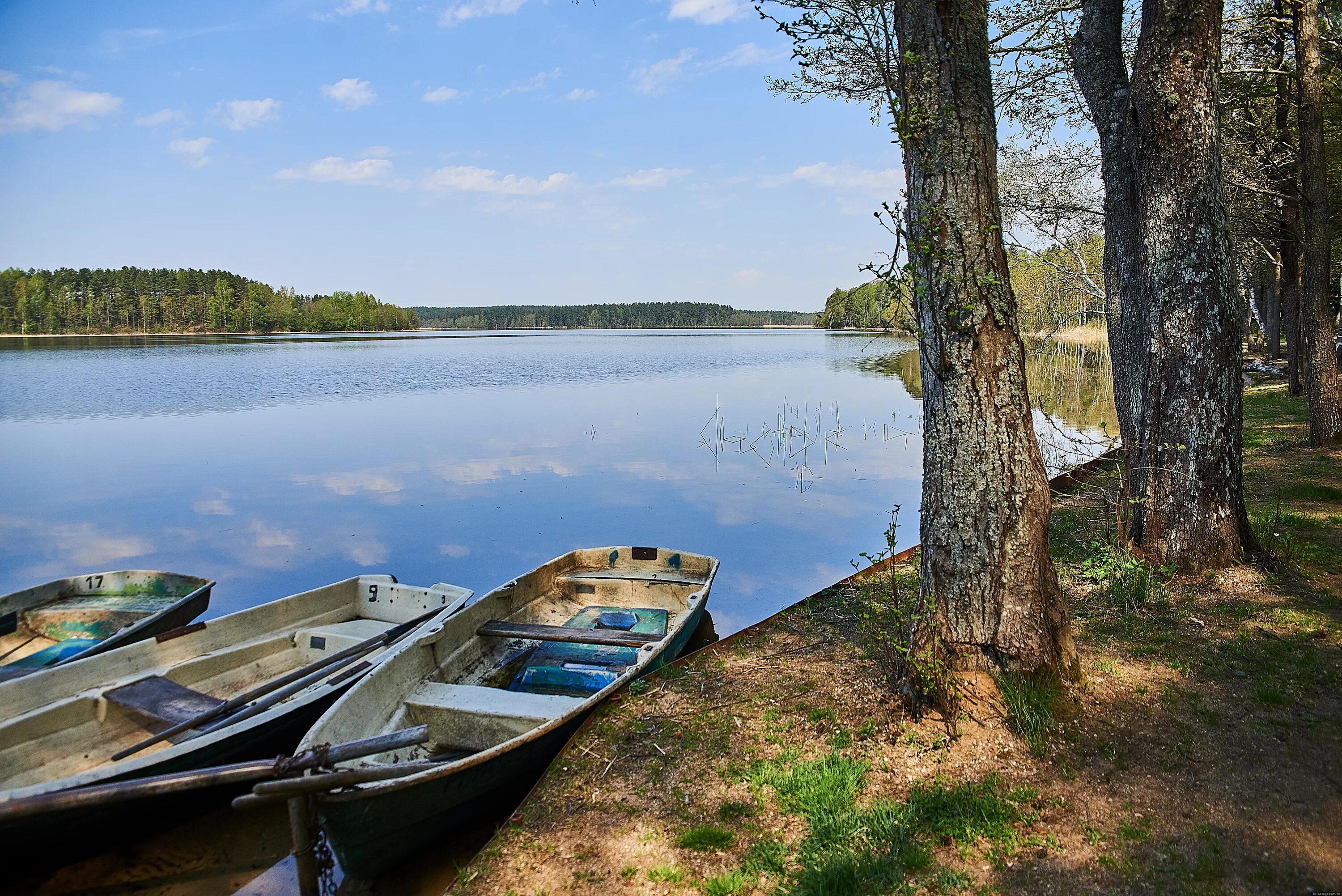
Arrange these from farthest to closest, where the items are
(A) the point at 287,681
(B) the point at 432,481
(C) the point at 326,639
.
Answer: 1. (B) the point at 432,481
2. (C) the point at 326,639
3. (A) the point at 287,681

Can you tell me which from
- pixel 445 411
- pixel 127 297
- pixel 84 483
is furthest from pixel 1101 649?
pixel 127 297

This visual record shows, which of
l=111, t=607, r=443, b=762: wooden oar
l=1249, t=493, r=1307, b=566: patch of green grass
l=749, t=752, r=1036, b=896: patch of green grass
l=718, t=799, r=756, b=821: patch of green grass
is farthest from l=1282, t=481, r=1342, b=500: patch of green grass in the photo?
l=111, t=607, r=443, b=762: wooden oar

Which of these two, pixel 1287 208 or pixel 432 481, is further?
pixel 432 481

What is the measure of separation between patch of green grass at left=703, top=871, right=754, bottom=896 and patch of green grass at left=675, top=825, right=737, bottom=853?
0.64 feet

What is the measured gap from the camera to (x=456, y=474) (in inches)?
619

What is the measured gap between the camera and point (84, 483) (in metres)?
15.2

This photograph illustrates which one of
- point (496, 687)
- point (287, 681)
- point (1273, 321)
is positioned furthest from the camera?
point (1273, 321)

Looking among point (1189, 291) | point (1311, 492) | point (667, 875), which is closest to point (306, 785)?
point (667, 875)

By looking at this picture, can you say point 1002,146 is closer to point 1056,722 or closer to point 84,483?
point 1056,722

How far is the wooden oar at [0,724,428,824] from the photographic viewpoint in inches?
135

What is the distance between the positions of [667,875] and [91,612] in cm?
713

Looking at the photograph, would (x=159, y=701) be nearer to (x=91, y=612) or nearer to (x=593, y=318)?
(x=91, y=612)

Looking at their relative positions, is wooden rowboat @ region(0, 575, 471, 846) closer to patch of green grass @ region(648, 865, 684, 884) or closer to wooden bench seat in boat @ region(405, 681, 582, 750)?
wooden bench seat in boat @ region(405, 681, 582, 750)

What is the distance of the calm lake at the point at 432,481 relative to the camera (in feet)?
32.9
